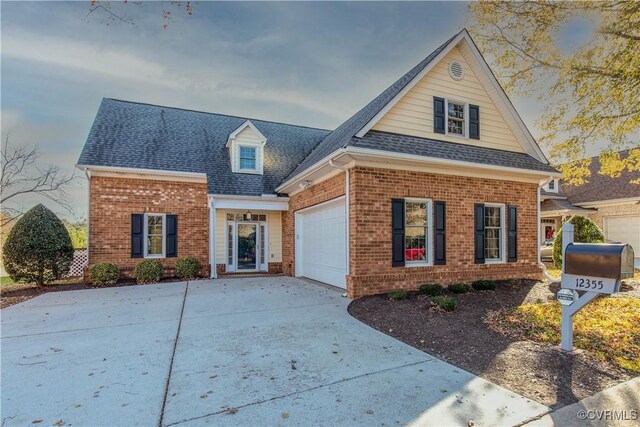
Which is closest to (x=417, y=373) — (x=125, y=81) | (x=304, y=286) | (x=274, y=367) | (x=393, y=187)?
(x=274, y=367)

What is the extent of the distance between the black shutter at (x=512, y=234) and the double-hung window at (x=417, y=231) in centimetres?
301

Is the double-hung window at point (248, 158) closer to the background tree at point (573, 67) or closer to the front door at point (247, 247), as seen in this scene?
the front door at point (247, 247)

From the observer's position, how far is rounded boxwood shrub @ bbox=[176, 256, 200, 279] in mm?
12227

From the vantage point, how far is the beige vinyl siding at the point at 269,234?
44.1ft

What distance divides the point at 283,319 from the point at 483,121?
28.5 feet

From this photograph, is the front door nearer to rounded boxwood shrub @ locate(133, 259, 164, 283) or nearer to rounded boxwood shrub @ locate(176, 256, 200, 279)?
rounded boxwood shrub @ locate(176, 256, 200, 279)

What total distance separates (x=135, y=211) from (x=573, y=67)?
1406 cm

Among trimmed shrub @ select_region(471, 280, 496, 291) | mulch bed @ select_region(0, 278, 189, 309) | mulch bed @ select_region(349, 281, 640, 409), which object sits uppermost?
trimmed shrub @ select_region(471, 280, 496, 291)

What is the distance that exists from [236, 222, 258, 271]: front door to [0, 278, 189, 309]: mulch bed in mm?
2586

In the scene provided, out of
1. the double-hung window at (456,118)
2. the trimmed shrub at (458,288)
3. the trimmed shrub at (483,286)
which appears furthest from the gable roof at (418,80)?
the trimmed shrub at (483,286)

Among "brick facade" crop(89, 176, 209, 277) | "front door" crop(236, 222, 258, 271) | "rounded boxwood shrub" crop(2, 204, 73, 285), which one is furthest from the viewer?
"front door" crop(236, 222, 258, 271)

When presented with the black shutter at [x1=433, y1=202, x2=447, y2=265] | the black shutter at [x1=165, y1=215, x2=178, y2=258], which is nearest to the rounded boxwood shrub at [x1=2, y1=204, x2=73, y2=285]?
the black shutter at [x1=165, y1=215, x2=178, y2=258]

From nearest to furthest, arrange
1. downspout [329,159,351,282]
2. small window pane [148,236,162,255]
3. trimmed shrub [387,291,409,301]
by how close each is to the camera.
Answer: trimmed shrub [387,291,409,301]
downspout [329,159,351,282]
small window pane [148,236,162,255]

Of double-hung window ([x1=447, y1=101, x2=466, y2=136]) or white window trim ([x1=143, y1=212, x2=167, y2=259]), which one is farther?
white window trim ([x1=143, y1=212, x2=167, y2=259])
